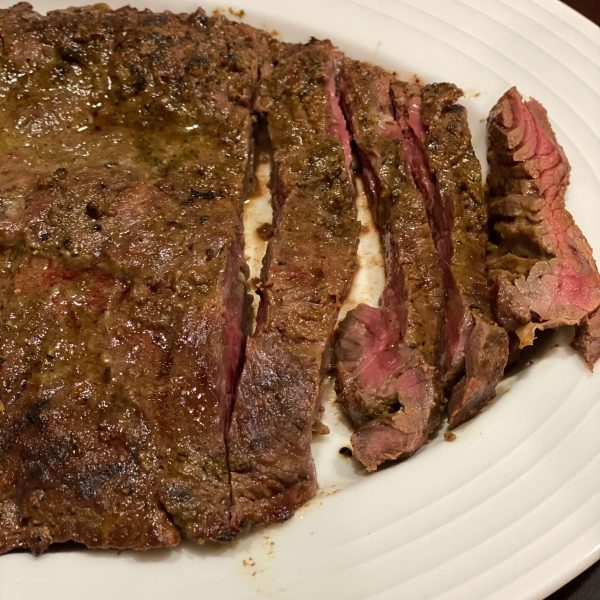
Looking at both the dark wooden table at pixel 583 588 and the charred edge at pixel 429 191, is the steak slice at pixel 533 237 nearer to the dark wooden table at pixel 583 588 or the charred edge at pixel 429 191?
the charred edge at pixel 429 191

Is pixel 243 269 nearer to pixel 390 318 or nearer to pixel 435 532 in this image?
pixel 390 318

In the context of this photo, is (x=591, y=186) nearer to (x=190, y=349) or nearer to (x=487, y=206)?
(x=487, y=206)

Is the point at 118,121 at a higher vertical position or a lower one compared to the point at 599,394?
lower

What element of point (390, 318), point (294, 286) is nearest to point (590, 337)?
point (390, 318)

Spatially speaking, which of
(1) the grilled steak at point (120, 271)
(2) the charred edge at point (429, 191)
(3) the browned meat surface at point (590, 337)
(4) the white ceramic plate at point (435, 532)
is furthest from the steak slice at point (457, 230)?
(1) the grilled steak at point (120, 271)

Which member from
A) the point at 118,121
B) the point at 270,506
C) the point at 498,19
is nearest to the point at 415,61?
the point at 498,19

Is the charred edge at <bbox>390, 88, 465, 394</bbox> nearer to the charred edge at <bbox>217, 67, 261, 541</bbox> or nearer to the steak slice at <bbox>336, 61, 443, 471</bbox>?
the steak slice at <bbox>336, 61, 443, 471</bbox>

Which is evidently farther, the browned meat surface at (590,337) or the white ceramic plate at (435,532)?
the browned meat surface at (590,337)
